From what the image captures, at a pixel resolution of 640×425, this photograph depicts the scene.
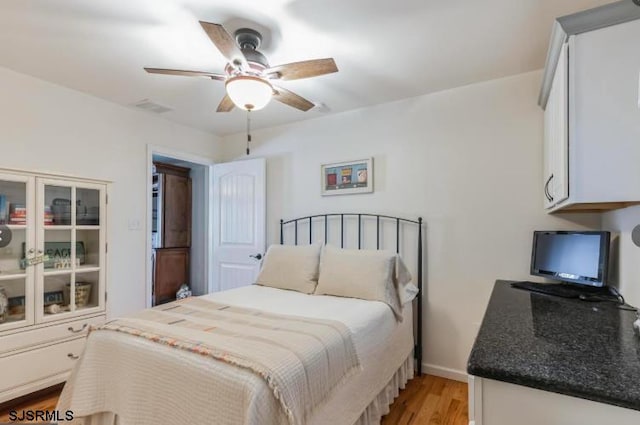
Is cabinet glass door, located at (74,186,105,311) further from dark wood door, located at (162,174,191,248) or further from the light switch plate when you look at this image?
dark wood door, located at (162,174,191,248)

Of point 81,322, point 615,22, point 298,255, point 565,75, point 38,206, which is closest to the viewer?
point 615,22

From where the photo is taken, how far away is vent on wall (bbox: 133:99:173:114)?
2.98 metres

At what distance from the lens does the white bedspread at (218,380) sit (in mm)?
1197

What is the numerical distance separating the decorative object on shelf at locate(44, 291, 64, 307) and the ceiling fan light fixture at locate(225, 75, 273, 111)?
83.1 inches

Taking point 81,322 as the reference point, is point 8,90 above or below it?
above

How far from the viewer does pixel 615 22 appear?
1234 millimetres

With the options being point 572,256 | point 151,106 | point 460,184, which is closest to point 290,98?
point 460,184

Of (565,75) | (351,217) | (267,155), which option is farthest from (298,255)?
(565,75)

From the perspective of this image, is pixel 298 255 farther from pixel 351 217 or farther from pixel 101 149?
pixel 101 149

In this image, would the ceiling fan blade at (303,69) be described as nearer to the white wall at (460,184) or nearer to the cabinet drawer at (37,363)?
the white wall at (460,184)

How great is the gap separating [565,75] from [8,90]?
350 centimetres

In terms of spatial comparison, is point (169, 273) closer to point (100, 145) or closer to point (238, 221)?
point (238, 221)

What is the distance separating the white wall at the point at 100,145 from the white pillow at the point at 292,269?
133 cm

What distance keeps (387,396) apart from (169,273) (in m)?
3.67
